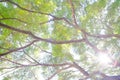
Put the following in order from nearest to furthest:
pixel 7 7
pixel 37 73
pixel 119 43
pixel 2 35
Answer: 1. pixel 7 7
2. pixel 2 35
3. pixel 119 43
4. pixel 37 73

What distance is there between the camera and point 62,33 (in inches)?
229

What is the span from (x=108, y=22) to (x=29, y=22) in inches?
77.0

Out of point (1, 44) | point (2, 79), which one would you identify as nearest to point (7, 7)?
point (1, 44)

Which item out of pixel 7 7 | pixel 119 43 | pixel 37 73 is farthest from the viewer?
pixel 37 73

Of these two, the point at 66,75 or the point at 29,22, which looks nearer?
the point at 29,22

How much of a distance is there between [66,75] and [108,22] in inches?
68.6

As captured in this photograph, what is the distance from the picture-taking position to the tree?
538cm

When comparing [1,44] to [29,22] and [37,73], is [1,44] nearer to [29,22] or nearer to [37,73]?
[29,22]

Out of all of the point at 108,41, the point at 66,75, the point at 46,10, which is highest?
the point at 46,10

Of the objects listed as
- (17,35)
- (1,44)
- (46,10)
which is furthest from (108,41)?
(1,44)

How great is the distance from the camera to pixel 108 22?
602 cm

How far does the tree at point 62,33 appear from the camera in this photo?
17.6ft

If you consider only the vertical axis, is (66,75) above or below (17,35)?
below

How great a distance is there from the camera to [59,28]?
232 inches
